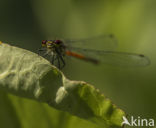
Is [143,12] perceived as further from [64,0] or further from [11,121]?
[11,121]

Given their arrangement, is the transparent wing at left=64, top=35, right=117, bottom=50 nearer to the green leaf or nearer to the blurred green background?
the blurred green background

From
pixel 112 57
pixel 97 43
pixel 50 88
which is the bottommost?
pixel 50 88

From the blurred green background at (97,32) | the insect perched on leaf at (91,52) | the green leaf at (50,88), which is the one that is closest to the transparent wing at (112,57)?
the insect perched on leaf at (91,52)

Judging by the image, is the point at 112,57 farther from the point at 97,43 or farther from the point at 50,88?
the point at 50,88

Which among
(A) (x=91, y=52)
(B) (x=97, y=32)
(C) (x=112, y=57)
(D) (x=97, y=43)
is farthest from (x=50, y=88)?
(D) (x=97, y=43)

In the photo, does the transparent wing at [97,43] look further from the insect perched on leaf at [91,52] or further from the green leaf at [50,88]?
the green leaf at [50,88]

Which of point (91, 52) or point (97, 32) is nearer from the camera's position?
point (97, 32)
